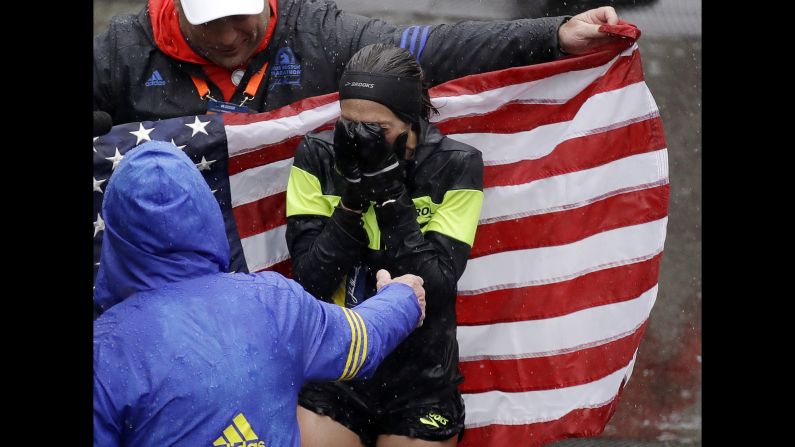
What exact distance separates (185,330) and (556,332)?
1908 mm

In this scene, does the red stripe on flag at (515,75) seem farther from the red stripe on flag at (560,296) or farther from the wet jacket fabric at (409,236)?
the red stripe on flag at (560,296)

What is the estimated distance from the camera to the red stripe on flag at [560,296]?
3.72 metres

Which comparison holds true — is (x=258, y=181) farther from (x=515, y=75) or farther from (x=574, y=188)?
(x=574, y=188)

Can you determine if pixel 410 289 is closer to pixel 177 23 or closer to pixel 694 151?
pixel 177 23

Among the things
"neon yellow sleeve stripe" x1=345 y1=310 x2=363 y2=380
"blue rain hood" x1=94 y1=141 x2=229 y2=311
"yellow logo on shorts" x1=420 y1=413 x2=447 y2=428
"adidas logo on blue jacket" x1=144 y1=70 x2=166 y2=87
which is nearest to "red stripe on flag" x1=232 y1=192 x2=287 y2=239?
"adidas logo on blue jacket" x1=144 y1=70 x2=166 y2=87

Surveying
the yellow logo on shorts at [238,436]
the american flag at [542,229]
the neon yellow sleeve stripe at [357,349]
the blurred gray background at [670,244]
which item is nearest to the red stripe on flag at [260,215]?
the american flag at [542,229]

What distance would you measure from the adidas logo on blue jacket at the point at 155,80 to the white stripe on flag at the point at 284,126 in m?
0.27

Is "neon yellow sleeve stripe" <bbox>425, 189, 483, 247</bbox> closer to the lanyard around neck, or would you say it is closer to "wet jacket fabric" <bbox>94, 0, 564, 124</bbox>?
"wet jacket fabric" <bbox>94, 0, 564, 124</bbox>

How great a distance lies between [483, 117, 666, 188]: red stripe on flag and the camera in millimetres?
3678

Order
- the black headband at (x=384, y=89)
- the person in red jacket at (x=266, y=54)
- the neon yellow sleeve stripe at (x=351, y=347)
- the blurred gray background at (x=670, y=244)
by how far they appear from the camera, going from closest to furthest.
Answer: the neon yellow sleeve stripe at (x=351, y=347)
the black headband at (x=384, y=89)
the person in red jacket at (x=266, y=54)
the blurred gray background at (x=670, y=244)

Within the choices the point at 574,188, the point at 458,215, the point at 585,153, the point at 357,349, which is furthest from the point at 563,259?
the point at 357,349

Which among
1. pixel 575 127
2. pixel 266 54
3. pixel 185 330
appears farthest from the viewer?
pixel 575 127

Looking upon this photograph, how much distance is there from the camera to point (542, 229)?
3748mm

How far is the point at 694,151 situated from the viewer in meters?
5.21
